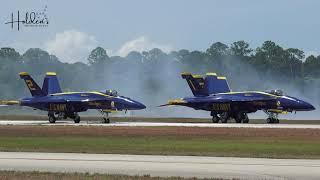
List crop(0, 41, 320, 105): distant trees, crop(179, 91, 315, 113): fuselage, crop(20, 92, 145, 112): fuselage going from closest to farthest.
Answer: crop(179, 91, 315, 113): fuselage < crop(20, 92, 145, 112): fuselage < crop(0, 41, 320, 105): distant trees

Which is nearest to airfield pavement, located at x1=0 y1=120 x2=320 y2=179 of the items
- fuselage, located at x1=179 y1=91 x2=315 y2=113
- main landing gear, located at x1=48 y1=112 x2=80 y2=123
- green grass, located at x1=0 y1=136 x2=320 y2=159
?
green grass, located at x1=0 y1=136 x2=320 y2=159

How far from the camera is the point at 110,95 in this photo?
72500 millimetres

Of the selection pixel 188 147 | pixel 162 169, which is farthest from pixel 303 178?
pixel 188 147

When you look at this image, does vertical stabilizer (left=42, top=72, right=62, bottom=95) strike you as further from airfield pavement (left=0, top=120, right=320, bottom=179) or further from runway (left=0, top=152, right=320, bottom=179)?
runway (left=0, top=152, right=320, bottom=179)

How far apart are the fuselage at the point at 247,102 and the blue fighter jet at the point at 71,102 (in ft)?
27.3

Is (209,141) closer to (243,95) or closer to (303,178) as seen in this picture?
(303,178)

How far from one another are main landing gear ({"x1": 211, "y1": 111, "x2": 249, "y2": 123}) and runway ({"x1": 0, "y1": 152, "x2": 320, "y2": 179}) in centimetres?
4639

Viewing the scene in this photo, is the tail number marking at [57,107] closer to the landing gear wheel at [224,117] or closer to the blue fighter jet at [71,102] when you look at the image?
the blue fighter jet at [71,102]

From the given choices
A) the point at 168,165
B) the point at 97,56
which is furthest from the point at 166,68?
the point at 168,165

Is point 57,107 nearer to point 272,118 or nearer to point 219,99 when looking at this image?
point 219,99

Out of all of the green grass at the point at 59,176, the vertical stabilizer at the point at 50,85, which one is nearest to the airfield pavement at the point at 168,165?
the green grass at the point at 59,176

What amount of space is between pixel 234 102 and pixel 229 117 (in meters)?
2.71

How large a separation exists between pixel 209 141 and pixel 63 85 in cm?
9465

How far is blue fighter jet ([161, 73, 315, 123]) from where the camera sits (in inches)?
2741
